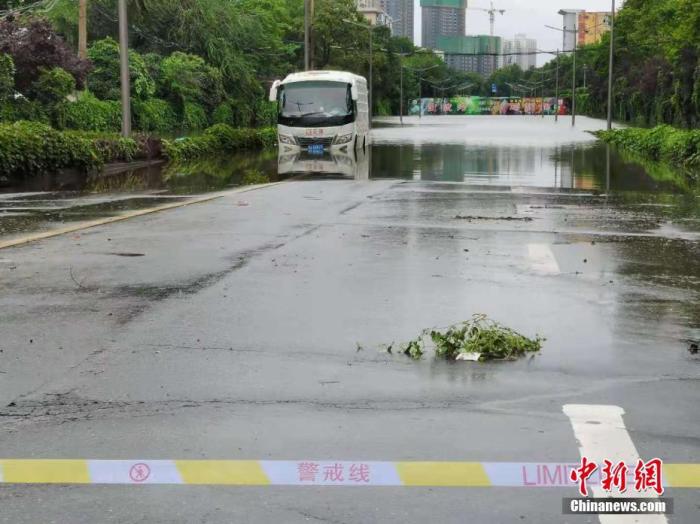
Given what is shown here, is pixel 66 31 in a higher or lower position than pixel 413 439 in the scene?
higher

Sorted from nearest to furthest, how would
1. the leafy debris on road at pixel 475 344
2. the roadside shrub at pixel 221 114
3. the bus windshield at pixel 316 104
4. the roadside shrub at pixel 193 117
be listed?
the leafy debris on road at pixel 475 344 → the bus windshield at pixel 316 104 → the roadside shrub at pixel 193 117 → the roadside shrub at pixel 221 114

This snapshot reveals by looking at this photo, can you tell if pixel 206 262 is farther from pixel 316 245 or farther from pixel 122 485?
pixel 122 485

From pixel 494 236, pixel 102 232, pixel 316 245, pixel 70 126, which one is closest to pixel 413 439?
pixel 316 245

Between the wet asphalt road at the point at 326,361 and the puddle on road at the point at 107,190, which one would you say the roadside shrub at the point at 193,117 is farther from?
the wet asphalt road at the point at 326,361

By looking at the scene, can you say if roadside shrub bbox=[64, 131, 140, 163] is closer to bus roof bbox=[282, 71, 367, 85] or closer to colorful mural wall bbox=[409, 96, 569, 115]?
bus roof bbox=[282, 71, 367, 85]

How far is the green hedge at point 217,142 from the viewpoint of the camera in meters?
35.1

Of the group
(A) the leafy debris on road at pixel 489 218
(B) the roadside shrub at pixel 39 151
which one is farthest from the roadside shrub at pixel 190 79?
(A) the leafy debris on road at pixel 489 218

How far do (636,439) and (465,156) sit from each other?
31.3 m

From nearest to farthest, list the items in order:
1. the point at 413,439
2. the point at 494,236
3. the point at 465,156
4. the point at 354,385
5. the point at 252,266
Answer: the point at 413,439, the point at 354,385, the point at 252,266, the point at 494,236, the point at 465,156

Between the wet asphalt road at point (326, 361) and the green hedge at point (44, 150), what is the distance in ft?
39.0

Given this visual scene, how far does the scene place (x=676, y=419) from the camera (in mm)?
5383

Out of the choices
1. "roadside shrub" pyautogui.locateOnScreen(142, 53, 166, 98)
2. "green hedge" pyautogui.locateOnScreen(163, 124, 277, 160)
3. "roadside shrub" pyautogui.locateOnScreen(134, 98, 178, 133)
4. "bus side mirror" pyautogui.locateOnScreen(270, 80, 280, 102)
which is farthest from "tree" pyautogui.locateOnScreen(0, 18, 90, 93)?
"roadside shrub" pyautogui.locateOnScreen(142, 53, 166, 98)

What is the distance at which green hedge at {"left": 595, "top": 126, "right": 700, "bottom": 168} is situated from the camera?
108ft

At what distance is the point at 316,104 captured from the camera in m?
37.9
